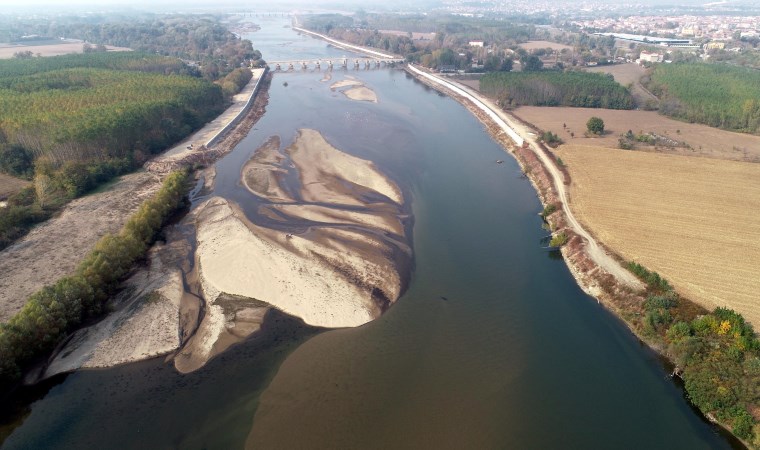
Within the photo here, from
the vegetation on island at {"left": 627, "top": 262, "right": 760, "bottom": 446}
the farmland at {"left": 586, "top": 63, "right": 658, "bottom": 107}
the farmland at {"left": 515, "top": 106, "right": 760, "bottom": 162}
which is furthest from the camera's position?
the farmland at {"left": 586, "top": 63, "right": 658, "bottom": 107}

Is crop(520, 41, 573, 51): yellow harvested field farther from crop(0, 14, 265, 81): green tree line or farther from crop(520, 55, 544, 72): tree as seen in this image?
crop(0, 14, 265, 81): green tree line

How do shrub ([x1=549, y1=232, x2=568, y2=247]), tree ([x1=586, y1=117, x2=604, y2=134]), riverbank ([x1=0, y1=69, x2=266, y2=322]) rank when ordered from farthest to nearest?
tree ([x1=586, y1=117, x2=604, y2=134]) < shrub ([x1=549, y1=232, x2=568, y2=247]) < riverbank ([x1=0, y1=69, x2=266, y2=322])

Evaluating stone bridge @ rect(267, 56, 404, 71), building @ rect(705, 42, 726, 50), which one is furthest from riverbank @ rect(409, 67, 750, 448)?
building @ rect(705, 42, 726, 50)

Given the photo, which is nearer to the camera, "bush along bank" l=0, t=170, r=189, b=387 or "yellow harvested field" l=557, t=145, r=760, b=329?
"bush along bank" l=0, t=170, r=189, b=387

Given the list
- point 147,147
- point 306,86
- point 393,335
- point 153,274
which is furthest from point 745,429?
point 306,86

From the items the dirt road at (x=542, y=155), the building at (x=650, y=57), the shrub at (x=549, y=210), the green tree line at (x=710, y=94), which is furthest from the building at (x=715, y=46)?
the shrub at (x=549, y=210)

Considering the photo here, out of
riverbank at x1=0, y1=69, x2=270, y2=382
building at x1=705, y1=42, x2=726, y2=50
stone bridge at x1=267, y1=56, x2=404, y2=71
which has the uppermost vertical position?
building at x1=705, y1=42, x2=726, y2=50

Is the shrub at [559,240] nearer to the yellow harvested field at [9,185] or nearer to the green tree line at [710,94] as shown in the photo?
the green tree line at [710,94]
